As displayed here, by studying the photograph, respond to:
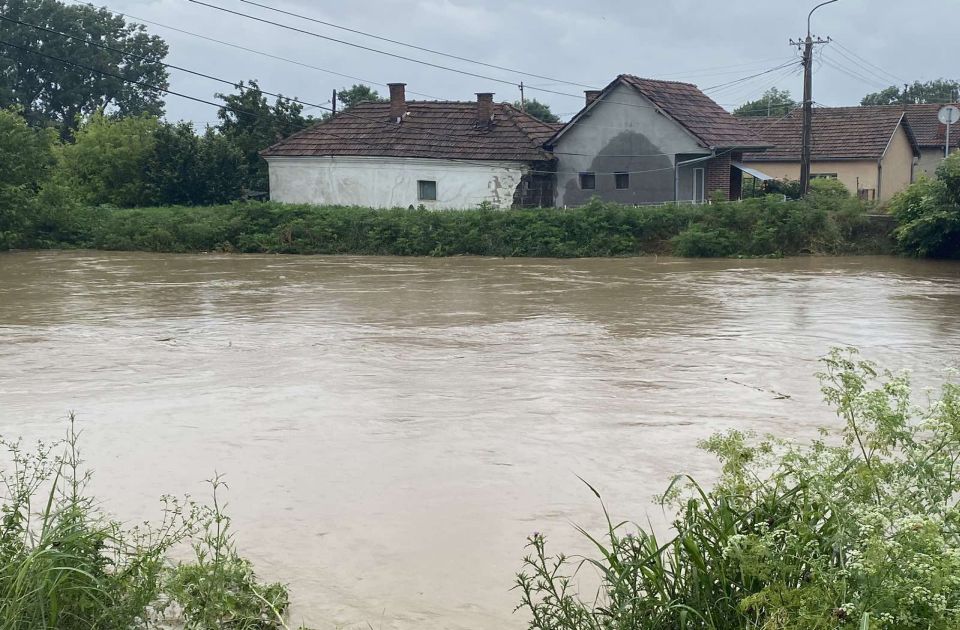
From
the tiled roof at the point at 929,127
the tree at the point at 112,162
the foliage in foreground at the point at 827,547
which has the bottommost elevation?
the foliage in foreground at the point at 827,547

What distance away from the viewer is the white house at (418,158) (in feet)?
122

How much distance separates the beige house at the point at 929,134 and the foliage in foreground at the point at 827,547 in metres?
49.2

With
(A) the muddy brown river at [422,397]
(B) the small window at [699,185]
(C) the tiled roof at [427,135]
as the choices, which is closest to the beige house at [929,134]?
(B) the small window at [699,185]

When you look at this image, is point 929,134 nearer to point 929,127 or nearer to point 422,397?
point 929,127

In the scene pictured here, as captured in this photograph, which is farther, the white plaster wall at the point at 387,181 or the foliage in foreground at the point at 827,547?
the white plaster wall at the point at 387,181

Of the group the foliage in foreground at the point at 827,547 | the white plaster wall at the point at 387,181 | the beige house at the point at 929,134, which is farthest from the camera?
the beige house at the point at 929,134

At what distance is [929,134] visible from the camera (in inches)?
1992

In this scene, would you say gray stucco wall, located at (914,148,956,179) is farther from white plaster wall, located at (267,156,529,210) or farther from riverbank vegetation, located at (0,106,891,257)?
white plaster wall, located at (267,156,529,210)

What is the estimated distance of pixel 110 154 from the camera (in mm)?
40438

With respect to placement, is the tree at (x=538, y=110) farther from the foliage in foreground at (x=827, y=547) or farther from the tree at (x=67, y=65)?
the foliage in foreground at (x=827, y=547)

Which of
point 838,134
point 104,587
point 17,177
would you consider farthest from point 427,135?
point 104,587

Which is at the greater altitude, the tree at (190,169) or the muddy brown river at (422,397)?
the tree at (190,169)

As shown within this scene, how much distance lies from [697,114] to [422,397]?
28808 mm

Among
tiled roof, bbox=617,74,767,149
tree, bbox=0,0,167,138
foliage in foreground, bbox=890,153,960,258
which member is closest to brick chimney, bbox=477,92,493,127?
tiled roof, bbox=617,74,767,149
